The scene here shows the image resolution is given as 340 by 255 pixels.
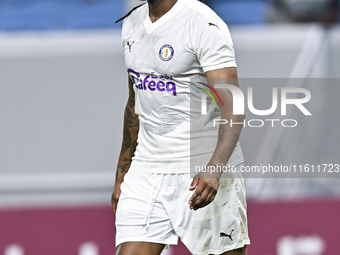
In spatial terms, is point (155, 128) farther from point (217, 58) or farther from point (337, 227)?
point (337, 227)

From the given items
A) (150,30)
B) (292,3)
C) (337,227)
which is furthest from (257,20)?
(150,30)

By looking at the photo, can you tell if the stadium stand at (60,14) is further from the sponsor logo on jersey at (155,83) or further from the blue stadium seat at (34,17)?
the sponsor logo on jersey at (155,83)

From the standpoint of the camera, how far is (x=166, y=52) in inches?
97.1

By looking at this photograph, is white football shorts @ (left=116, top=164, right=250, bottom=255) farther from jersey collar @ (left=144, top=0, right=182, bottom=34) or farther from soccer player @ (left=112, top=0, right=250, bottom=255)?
jersey collar @ (left=144, top=0, right=182, bottom=34)

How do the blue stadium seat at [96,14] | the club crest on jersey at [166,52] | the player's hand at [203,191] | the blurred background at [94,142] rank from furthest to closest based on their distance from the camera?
the blue stadium seat at [96,14]
the blurred background at [94,142]
the club crest on jersey at [166,52]
the player's hand at [203,191]

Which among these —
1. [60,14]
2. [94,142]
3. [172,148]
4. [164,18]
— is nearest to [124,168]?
[172,148]

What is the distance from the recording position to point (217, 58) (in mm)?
2344

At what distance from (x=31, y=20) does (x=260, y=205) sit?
9.55 ft

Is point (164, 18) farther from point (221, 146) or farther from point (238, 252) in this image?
point (238, 252)

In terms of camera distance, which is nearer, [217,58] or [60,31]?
[217,58]

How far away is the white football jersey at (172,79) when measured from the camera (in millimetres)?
2428

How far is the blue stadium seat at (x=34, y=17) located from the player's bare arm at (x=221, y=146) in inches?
141

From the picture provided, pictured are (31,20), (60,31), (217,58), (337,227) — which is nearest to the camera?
(217,58)

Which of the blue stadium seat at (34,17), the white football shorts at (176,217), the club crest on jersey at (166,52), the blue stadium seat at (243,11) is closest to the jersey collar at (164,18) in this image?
the club crest on jersey at (166,52)
